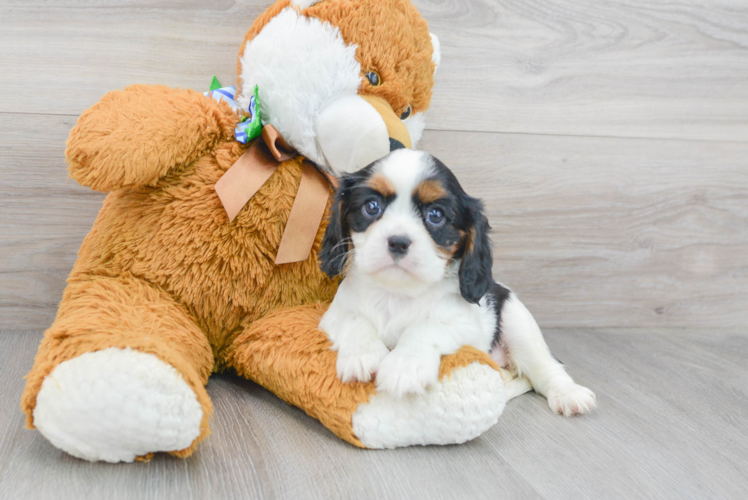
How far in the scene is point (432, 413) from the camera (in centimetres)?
125

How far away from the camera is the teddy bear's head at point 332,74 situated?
1.46 meters

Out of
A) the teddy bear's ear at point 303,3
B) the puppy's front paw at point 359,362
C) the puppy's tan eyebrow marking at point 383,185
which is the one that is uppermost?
the teddy bear's ear at point 303,3

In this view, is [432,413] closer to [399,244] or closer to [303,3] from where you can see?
[399,244]

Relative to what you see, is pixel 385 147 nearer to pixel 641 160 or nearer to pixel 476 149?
pixel 476 149

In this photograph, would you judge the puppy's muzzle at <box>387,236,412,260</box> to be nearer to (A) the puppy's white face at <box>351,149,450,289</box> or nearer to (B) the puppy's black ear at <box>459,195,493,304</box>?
(A) the puppy's white face at <box>351,149,450,289</box>

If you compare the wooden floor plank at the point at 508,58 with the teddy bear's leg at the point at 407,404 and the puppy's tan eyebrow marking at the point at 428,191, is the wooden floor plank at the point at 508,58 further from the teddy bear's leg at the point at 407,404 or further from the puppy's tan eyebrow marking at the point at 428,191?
the teddy bear's leg at the point at 407,404

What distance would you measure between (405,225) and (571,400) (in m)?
0.69

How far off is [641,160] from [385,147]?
4.33 ft

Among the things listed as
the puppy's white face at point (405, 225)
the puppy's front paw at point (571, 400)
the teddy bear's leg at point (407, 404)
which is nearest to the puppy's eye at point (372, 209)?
the puppy's white face at point (405, 225)

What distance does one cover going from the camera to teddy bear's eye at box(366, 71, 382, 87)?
154 centimetres

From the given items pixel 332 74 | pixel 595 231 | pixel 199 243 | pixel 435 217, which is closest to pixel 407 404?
pixel 435 217

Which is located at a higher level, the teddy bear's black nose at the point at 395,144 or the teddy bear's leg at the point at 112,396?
the teddy bear's black nose at the point at 395,144

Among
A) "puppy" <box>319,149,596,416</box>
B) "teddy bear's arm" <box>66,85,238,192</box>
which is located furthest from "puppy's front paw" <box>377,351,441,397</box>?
"teddy bear's arm" <box>66,85,238,192</box>

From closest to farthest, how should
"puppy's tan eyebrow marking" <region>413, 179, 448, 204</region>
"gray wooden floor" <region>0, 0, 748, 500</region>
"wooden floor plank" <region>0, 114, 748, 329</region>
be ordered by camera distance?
"gray wooden floor" <region>0, 0, 748, 500</region>, "puppy's tan eyebrow marking" <region>413, 179, 448, 204</region>, "wooden floor plank" <region>0, 114, 748, 329</region>
